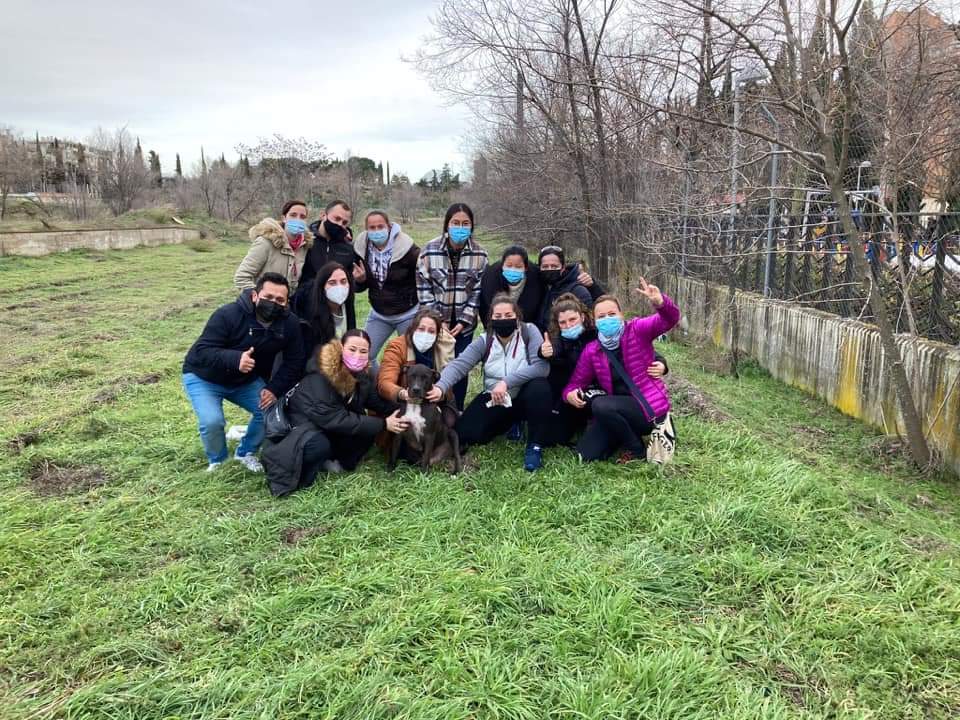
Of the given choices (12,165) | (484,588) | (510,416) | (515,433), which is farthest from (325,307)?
(12,165)

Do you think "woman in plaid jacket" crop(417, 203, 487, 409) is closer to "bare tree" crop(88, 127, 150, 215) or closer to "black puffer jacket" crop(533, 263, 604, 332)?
"black puffer jacket" crop(533, 263, 604, 332)

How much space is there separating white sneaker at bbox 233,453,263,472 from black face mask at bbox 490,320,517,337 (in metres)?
1.98

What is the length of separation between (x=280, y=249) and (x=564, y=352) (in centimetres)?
241

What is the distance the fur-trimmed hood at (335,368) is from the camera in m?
4.47

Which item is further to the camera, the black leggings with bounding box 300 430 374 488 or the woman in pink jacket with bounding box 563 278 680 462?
the woman in pink jacket with bounding box 563 278 680 462

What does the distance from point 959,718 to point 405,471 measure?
10.7 feet

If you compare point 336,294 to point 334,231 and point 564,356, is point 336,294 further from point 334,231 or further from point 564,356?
point 564,356

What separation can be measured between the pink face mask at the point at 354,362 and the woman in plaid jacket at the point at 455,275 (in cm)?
96

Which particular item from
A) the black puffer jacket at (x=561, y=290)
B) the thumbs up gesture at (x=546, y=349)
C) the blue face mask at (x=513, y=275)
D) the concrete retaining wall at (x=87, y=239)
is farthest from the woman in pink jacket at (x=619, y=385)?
the concrete retaining wall at (x=87, y=239)

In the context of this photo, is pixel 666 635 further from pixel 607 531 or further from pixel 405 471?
pixel 405 471

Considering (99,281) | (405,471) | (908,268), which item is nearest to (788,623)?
(405,471)

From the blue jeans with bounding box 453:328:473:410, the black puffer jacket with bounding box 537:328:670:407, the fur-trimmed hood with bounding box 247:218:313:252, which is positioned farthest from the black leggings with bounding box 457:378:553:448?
the fur-trimmed hood with bounding box 247:218:313:252

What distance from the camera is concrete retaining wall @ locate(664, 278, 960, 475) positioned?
17.0 feet

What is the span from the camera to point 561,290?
210 inches
